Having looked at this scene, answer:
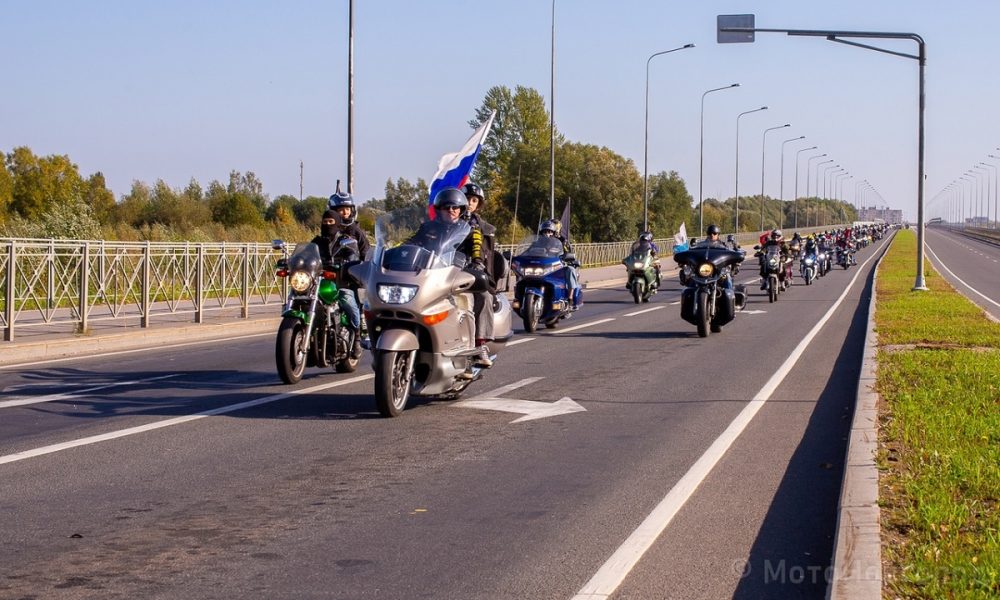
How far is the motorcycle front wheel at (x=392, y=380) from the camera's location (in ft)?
31.0

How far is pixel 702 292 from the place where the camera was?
18375 mm

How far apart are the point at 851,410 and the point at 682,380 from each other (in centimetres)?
259

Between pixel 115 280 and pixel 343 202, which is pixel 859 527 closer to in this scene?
pixel 343 202

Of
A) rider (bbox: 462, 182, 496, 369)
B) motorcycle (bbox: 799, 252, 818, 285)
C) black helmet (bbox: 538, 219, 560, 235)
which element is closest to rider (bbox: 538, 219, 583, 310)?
black helmet (bbox: 538, 219, 560, 235)

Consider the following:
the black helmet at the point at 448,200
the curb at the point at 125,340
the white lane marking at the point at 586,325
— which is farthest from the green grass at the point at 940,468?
the curb at the point at 125,340

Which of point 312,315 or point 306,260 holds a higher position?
point 306,260

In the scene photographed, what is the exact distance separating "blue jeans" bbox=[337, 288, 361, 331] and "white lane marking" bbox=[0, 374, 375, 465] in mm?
592

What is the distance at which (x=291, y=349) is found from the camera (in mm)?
11828

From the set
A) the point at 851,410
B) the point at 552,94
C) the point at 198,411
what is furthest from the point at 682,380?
the point at 552,94

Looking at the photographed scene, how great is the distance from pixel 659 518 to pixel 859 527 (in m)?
1.16

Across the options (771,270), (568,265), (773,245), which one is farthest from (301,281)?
(773,245)

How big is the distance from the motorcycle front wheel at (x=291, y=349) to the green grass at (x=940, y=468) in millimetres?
5476

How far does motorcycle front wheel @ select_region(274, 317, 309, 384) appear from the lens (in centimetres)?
1173

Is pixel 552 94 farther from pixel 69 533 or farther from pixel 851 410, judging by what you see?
pixel 69 533
